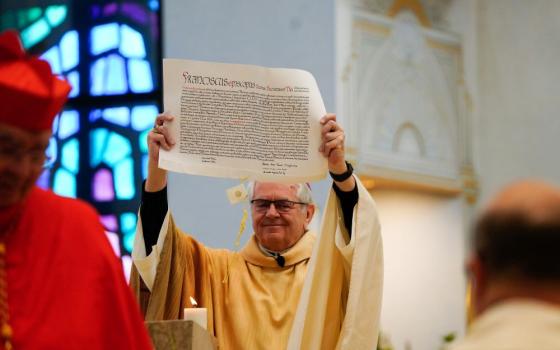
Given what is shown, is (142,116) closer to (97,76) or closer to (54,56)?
(97,76)

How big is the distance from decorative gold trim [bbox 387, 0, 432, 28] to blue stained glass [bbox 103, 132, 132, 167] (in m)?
2.93

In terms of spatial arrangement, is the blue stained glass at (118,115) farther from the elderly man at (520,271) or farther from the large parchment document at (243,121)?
the elderly man at (520,271)

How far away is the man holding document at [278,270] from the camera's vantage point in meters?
5.04

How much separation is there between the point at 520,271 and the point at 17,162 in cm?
151

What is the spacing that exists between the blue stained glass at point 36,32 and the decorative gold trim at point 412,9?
3.31m

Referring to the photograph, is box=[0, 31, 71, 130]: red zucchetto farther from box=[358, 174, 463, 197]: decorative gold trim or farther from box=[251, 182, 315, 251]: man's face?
box=[358, 174, 463, 197]: decorative gold trim

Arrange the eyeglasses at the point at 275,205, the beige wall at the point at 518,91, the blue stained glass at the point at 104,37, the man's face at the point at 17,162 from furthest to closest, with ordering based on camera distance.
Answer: the beige wall at the point at 518,91
the blue stained glass at the point at 104,37
the eyeglasses at the point at 275,205
the man's face at the point at 17,162

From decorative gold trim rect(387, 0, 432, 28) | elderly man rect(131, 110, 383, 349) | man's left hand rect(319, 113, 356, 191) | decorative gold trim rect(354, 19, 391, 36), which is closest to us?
man's left hand rect(319, 113, 356, 191)

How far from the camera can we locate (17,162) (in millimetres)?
3066

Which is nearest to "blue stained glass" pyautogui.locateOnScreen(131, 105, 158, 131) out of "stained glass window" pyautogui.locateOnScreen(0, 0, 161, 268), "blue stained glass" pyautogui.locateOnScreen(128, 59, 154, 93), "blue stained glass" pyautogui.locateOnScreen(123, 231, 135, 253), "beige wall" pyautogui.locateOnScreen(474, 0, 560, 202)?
"stained glass window" pyautogui.locateOnScreen(0, 0, 161, 268)

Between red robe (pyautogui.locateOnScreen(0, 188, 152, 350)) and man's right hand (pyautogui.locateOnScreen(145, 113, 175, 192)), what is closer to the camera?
red robe (pyautogui.locateOnScreen(0, 188, 152, 350))

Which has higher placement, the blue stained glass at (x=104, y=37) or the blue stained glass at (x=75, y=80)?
the blue stained glass at (x=104, y=37)

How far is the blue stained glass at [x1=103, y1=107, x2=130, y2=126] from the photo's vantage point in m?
10.5

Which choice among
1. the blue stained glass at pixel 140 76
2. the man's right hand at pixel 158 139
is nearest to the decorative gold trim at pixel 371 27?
the blue stained glass at pixel 140 76
